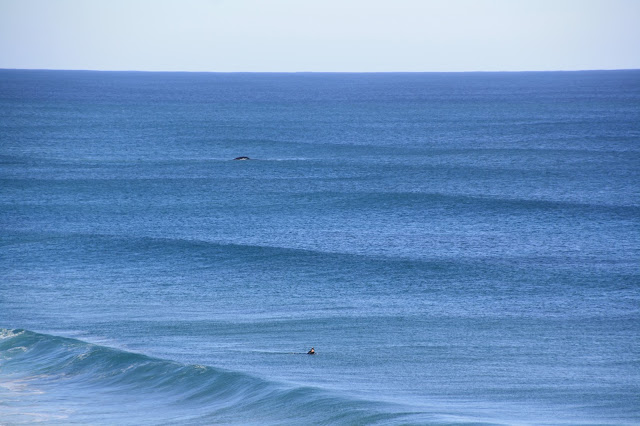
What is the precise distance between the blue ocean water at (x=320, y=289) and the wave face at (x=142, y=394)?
104 millimetres

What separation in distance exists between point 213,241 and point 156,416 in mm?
32471

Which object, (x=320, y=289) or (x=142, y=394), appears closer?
(x=142, y=394)

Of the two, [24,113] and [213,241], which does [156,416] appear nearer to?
[213,241]

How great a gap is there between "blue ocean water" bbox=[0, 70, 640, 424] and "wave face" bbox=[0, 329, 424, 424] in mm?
104

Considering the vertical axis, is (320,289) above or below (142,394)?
above

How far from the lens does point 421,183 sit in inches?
3455

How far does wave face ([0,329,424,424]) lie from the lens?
2791 centimetres

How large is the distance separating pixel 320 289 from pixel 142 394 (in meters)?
17.3

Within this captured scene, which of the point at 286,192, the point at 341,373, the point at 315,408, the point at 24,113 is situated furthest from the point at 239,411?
the point at 24,113

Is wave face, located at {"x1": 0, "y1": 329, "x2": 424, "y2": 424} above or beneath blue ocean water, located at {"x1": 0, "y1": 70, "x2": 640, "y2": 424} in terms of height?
beneath

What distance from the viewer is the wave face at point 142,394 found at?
2791 centimetres

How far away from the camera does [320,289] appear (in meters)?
47.0

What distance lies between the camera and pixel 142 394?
3114 centimetres

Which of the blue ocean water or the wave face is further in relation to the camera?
the blue ocean water
